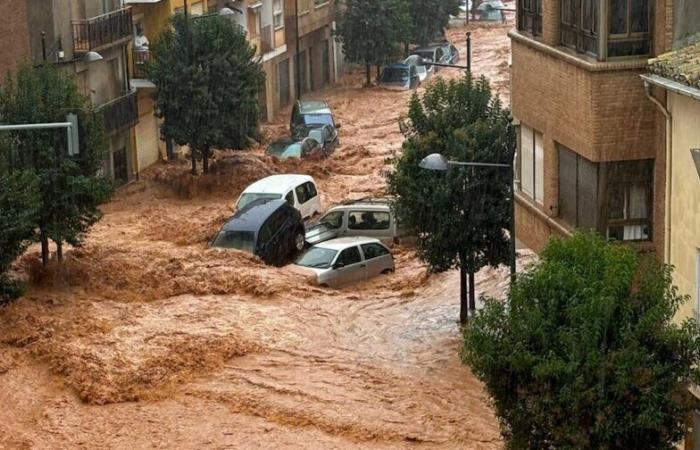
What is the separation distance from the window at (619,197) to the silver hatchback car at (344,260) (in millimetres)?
11027

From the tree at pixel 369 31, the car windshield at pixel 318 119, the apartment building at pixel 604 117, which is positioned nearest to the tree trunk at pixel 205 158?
the car windshield at pixel 318 119

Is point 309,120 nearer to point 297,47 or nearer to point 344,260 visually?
point 297,47

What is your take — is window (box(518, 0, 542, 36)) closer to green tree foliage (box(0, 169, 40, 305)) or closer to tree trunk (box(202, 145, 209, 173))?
green tree foliage (box(0, 169, 40, 305))

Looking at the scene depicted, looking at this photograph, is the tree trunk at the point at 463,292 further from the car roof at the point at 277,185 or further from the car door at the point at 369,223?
the car roof at the point at 277,185

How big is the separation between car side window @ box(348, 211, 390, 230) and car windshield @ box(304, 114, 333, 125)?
567 inches

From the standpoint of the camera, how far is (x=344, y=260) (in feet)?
101

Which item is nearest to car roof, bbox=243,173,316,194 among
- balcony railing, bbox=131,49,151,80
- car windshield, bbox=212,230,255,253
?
car windshield, bbox=212,230,255,253

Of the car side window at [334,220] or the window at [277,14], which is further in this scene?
the window at [277,14]

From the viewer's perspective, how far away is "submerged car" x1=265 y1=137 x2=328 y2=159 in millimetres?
43875

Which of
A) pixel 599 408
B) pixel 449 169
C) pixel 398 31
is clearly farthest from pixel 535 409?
pixel 398 31

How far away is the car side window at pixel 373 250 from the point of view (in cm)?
3116

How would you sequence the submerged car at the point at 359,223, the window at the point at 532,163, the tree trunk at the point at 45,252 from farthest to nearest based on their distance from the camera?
the submerged car at the point at 359,223
the tree trunk at the point at 45,252
the window at the point at 532,163

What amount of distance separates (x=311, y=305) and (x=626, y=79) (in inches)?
450

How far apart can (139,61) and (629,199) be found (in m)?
25.9
